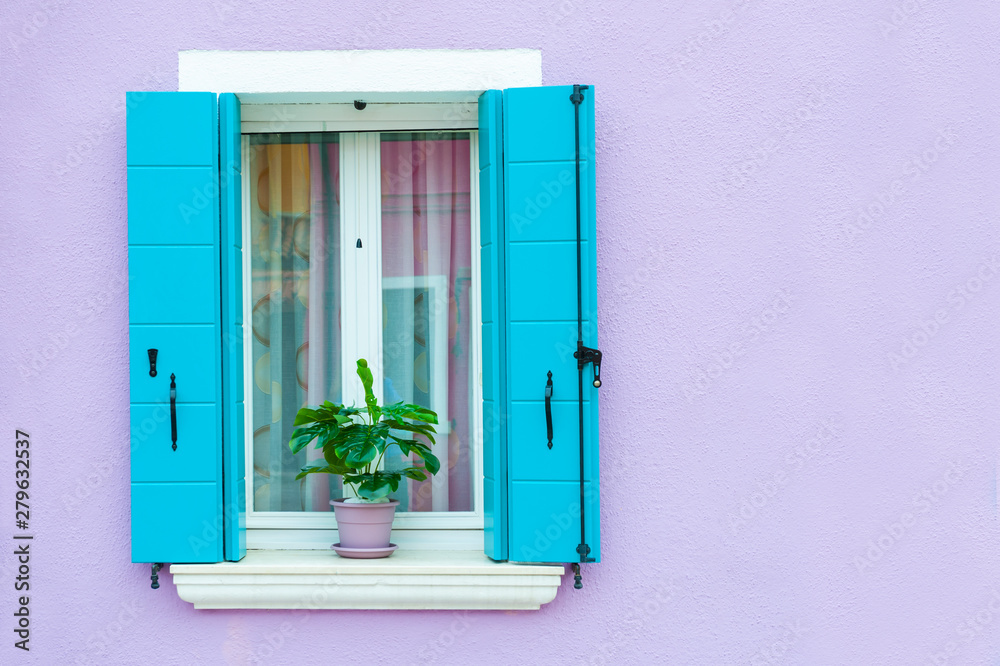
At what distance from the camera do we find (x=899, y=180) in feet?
10.2

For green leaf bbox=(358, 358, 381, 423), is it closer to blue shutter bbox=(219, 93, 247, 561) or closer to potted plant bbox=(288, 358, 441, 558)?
potted plant bbox=(288, 358, 441, 558)

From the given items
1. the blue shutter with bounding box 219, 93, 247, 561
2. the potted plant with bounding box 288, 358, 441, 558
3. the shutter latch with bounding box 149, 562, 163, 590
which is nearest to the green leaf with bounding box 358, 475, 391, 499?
the potted plant with bounding box 288, 358, 441, 558

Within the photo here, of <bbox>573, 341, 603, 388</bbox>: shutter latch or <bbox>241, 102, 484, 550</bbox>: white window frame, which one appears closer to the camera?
<bbox>573, 341, 603, 388</bbox>: shutter latch

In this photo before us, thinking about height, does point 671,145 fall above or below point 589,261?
above

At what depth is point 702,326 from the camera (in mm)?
3098

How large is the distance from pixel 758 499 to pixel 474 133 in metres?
1.69

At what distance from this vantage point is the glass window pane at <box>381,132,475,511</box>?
334 centimetres

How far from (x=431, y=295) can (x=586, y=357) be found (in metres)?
0.71

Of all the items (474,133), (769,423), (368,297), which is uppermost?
(474,133)

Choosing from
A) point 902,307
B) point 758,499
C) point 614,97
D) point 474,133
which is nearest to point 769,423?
point 758,499

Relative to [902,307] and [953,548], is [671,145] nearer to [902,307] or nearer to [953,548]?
[902,307]

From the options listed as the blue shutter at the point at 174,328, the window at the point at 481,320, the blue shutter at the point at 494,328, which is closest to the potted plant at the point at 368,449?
the window at the point at 481,320

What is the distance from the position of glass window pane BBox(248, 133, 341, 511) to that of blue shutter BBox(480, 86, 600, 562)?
28.8 inches

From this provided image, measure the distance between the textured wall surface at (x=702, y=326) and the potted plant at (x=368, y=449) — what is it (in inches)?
11.0
